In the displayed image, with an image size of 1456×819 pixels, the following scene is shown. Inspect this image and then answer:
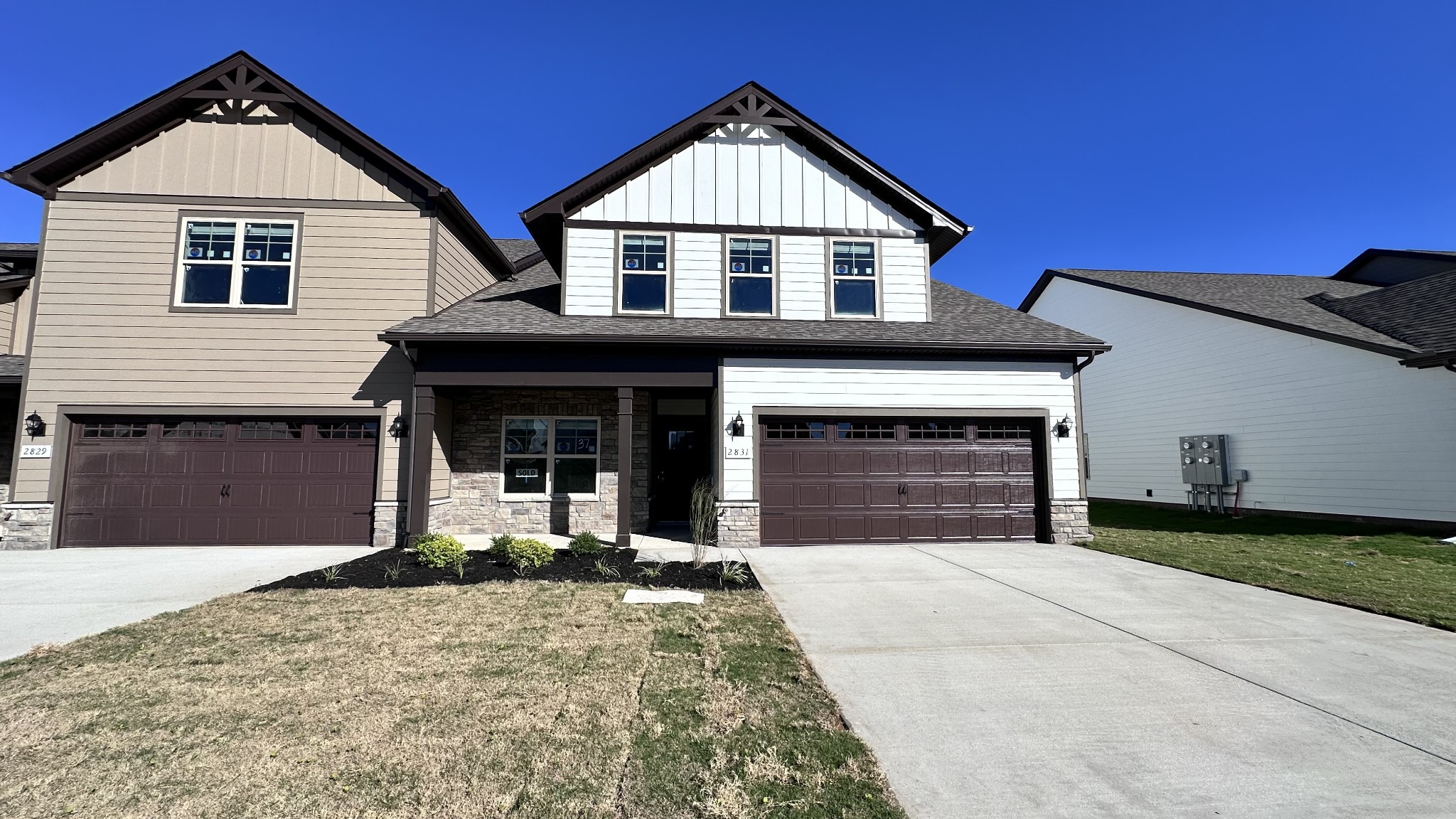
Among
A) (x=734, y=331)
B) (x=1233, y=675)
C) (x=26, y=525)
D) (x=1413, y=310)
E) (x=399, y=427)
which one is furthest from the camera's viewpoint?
(x=1413, y=310)

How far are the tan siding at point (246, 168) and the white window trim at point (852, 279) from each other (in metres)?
7.58

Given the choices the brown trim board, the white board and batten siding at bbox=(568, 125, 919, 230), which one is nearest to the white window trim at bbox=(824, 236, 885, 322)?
the white board and batten siding at bbox=(568, 125, 919, 230)

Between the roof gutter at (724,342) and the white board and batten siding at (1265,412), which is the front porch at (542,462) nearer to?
the roof gutter at (724,342)

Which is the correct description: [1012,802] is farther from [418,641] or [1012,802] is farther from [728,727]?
[418,641]

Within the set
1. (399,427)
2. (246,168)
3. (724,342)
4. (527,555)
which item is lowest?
(527,555)

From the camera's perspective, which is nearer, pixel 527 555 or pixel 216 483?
pixel 527 555

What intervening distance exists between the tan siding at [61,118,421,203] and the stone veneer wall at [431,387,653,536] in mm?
3994

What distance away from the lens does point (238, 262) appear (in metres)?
10.9

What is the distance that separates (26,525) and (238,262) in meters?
5.29

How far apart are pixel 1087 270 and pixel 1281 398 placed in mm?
8515

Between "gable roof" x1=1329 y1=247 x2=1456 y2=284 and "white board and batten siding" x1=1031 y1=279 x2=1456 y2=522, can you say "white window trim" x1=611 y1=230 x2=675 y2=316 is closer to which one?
"white board and batten siding" x1=1031 y1=279 x2=1456 y2=522

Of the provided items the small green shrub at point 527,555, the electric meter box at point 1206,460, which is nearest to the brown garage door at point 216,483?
the small green shrub at point 527,555

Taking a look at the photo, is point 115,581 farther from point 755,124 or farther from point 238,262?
point 755,124

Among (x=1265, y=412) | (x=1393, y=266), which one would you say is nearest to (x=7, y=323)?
(x=1265, y=412)
